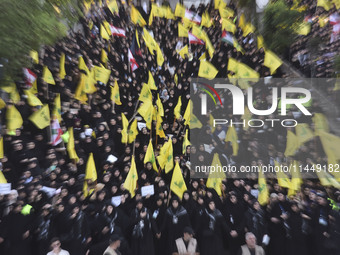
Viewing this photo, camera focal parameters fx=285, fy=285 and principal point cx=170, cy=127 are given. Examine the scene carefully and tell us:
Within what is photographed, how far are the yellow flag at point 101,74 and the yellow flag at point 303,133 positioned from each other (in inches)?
174

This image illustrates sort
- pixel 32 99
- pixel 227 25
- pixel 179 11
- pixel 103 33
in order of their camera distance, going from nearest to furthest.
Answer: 1. pixel 32 99
2. pixel 103 33
3. pixel 227 25
4. pixel 179 11

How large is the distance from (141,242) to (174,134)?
10.4ft

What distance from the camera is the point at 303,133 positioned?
6.04 meters

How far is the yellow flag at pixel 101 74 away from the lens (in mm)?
6672

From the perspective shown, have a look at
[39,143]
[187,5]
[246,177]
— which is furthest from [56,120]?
[187,5]

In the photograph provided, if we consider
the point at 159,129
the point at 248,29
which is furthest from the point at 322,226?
the point at 248,29

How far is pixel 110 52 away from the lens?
8.19 m

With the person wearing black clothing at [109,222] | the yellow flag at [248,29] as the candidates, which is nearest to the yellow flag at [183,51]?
the yellow flag at [248,29]

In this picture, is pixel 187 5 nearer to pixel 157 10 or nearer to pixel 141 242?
pixel 157 10

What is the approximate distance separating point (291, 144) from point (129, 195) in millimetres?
3506

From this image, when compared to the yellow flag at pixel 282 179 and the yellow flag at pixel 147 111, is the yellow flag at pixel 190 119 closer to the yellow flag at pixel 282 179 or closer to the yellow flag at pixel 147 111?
the yellow flag at pixel 147 111

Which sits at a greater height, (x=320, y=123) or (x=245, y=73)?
(x=245, y=73)

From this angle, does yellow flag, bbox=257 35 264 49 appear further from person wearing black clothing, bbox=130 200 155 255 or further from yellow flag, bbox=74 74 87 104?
person wearing black clothing, bbox=130 200 155 255

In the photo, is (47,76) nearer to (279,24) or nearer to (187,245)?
(187,245)
